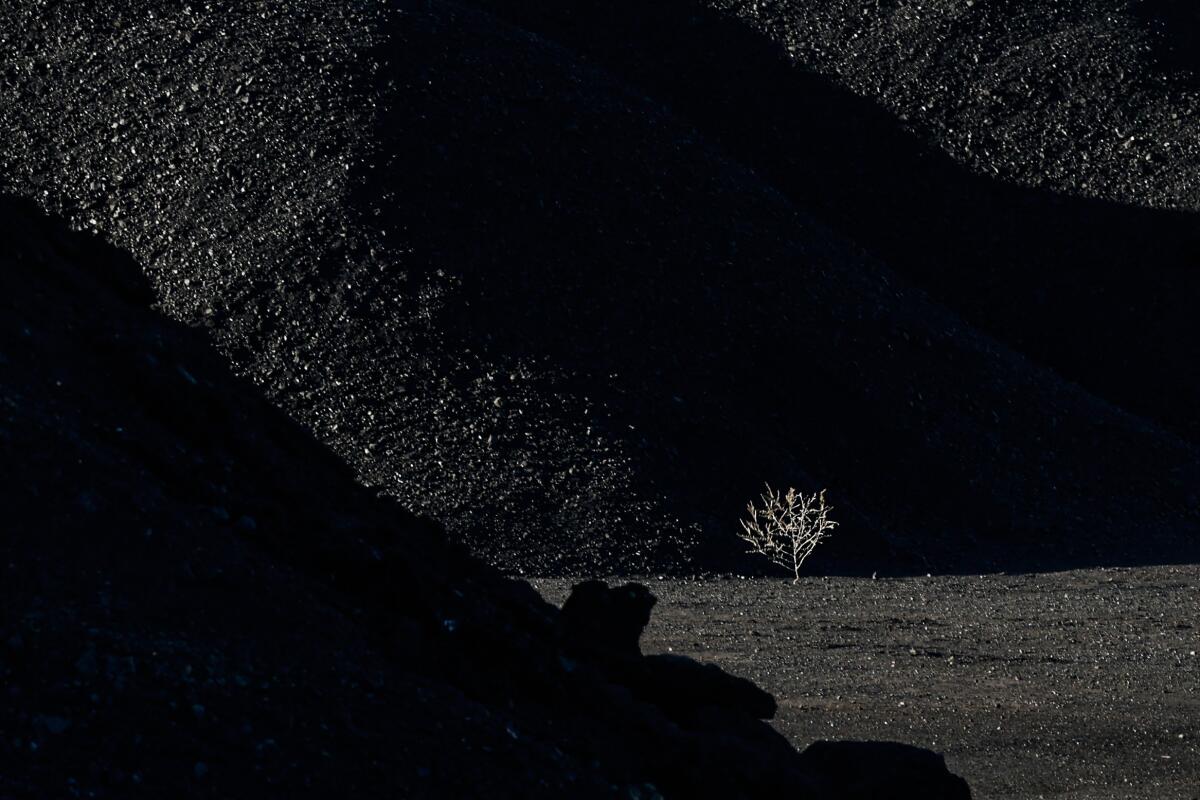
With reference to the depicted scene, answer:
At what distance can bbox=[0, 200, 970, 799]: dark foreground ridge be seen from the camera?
6.64 m

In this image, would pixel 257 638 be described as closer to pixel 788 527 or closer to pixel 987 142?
pixel 788 527

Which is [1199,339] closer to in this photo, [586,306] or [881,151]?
[881,151]

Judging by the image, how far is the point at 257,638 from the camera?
7.45 m

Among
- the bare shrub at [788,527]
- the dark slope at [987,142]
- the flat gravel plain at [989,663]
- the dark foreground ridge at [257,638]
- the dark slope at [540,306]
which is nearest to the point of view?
the dark foreground ridge at [257,638]

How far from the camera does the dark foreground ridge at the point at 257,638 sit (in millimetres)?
6645

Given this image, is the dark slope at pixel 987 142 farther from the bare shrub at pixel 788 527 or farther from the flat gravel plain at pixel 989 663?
the flat gravel plain at pixel 989 663

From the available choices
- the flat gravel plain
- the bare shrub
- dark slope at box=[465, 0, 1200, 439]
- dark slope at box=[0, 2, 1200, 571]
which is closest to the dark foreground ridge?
the flat gravel plain

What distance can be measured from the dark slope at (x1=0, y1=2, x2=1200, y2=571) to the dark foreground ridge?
11053mm

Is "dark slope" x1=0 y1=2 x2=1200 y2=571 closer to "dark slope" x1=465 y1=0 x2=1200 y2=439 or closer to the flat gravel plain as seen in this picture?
the flat gravel plain

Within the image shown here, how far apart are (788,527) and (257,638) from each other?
14026mm

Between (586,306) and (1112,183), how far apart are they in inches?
536

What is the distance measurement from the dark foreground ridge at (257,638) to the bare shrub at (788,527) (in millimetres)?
10427

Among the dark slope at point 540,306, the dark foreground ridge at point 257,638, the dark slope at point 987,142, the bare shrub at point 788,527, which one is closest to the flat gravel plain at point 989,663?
the bare shrub at point 788,527

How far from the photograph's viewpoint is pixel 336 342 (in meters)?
24.7
